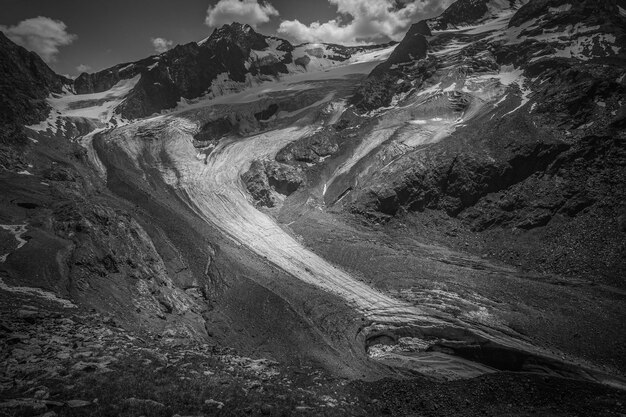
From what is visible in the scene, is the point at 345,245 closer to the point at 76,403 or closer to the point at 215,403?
the point at 215,403

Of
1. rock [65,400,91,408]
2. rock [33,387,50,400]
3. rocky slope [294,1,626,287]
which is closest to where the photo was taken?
rock [65,400,91,408]

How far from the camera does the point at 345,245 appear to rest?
4547cm

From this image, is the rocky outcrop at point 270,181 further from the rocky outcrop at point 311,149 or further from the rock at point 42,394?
the rock at point 42,394

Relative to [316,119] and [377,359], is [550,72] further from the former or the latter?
[377,359]

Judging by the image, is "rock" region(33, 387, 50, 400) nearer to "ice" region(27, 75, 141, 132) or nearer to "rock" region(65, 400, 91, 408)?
"rock" region(65, 400, 91, 408)

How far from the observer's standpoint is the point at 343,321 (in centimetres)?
3152

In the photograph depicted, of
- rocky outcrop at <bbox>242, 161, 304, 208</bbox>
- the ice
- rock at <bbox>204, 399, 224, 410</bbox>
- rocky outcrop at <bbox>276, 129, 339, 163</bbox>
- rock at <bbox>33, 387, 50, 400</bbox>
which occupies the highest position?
the ice

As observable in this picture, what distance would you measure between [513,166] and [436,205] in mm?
11466

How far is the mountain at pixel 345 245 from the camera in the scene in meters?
17.5

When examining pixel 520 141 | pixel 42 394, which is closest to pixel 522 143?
pixel 520 141

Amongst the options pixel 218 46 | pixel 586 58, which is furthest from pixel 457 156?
pixel 218 46

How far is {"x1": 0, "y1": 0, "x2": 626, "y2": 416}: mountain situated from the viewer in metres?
17.5

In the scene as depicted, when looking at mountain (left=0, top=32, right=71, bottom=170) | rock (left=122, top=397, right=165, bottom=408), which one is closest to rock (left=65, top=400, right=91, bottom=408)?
rock (left=122, top=397, right=165, bottom=408)

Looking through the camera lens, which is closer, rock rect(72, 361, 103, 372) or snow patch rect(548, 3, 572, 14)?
rock rect(72, 361, 103, 372)
